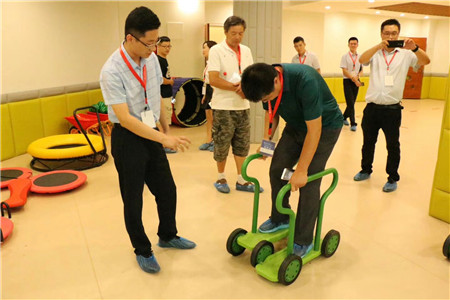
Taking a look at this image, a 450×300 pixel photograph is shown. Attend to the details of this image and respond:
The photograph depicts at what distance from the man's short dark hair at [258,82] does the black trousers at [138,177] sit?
0.69m

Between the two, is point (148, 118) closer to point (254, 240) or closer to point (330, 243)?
point (254, 240)

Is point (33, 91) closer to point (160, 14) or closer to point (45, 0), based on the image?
point (45, 0)

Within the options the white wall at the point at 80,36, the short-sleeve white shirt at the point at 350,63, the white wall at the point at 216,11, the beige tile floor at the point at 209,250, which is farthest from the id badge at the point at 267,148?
the white wall at the point at 216,11

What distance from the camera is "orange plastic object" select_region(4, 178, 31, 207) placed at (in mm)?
3207

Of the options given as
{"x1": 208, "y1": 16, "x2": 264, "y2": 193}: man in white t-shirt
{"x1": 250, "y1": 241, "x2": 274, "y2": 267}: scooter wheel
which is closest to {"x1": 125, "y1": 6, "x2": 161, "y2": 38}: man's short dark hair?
{"x1": 208, "y1": 16, "x2": 264, "y2": 193}: man in white t-shirt

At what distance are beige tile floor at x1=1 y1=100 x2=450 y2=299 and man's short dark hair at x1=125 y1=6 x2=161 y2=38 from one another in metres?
1.45

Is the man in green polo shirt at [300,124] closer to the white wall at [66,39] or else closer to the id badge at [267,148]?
the id badge at [267,148]

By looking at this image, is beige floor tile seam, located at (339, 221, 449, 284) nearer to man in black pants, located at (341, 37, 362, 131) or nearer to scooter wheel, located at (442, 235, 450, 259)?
scooter wheel, located at (442, 235, 450, 259)

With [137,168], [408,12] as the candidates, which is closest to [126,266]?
[137,168]

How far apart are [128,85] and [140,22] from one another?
343 millimetres

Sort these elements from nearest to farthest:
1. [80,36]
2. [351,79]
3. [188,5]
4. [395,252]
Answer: [395,252], [80,36], [351,79], [188,5]

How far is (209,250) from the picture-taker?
8.64 feet

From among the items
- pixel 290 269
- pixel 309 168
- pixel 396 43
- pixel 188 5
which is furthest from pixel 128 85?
pixel 188 5

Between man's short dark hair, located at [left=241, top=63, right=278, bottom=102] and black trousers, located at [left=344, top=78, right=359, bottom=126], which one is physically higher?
man's short dark hair, located at [left=241, top=63, right=278, bottom=102]
